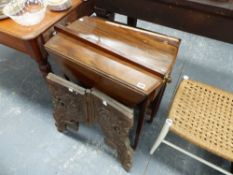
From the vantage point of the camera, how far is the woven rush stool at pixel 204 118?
912 mm

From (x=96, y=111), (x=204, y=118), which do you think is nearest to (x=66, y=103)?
(x=96, y=111)

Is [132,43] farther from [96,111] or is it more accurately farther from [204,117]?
[204,117]

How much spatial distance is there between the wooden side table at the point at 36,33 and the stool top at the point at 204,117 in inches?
27.1

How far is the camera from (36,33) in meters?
1.00

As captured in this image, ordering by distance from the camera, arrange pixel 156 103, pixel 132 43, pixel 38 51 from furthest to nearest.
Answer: pixel 156 103 → pixel 38 51 → pixel 132 43

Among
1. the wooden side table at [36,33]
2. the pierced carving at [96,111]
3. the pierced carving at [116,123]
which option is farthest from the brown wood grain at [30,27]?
the pierced carving at [116,123]

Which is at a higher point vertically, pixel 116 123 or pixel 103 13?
pixel 103 13

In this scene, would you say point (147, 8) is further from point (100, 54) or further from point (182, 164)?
point (182, 164)

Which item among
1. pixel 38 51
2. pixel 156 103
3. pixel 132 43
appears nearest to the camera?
pixel 132 43

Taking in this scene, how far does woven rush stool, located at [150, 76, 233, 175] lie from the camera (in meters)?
0.91

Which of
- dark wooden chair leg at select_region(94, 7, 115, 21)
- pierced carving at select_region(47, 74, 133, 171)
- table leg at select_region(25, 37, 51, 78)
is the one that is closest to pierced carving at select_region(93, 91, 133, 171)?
pierced carving at select_region(47, 74, 133, 171)

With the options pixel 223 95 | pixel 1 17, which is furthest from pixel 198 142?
pixel 1 17

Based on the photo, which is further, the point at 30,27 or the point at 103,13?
the point at 103,13

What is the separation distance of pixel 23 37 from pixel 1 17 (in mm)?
202
